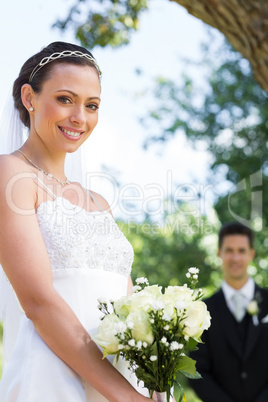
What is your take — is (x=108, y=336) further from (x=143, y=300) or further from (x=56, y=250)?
(x=56, y=250)

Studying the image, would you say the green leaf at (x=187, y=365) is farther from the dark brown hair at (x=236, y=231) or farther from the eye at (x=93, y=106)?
the dark brown hair at (x=236, y=231)

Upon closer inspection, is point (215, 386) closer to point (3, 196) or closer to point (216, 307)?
point (216, 307)

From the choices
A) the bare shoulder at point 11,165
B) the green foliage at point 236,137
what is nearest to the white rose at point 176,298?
the bare shoulder at point 11,165

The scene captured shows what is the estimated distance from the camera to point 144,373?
7.88 feet

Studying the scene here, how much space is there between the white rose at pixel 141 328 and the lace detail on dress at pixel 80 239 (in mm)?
486

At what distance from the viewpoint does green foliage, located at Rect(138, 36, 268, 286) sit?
54.9ft

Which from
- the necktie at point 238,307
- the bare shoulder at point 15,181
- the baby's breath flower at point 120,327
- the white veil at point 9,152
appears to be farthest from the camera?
the necktie at point 238,307

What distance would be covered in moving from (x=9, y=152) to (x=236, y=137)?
14897mm

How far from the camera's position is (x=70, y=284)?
2744 mm

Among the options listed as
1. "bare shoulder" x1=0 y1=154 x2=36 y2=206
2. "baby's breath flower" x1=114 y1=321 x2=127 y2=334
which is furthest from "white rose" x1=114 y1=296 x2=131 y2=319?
"bare shoulder" x1=0 y1=154 x2=36 y2=206

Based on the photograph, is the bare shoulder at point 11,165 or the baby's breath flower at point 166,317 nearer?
the baby's breath flower at point 166,317

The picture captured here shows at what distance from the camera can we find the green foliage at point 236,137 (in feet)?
54.9

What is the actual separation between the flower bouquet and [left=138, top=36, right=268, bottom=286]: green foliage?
45.0 feet

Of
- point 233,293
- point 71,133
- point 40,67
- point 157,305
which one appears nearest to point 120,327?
point 157,305
